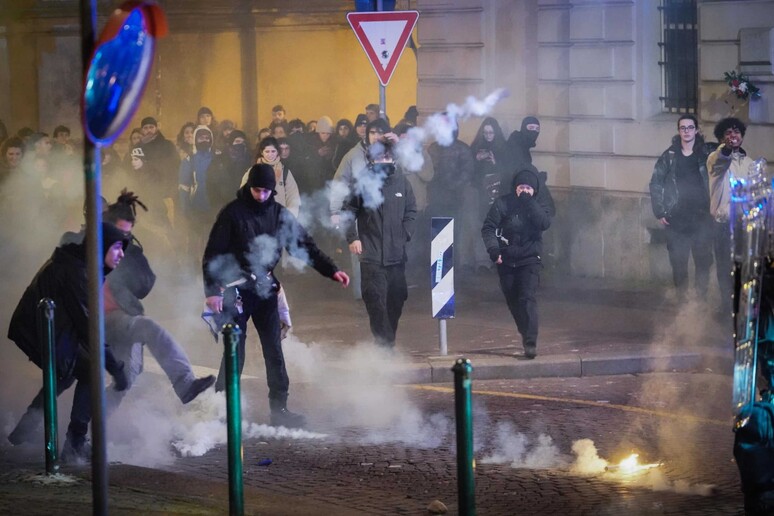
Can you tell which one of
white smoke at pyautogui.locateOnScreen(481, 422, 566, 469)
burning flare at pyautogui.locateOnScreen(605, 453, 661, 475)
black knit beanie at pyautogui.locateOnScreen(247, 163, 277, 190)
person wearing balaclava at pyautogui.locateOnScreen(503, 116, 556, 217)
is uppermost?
person wearing balaclava at pyautogui.locateOnScreen(503, 116, 556, 217)

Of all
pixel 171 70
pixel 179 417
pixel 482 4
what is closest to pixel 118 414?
pixel 179 417

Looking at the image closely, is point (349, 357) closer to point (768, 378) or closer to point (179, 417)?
point (179, 417)

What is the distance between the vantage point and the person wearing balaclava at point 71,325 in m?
9.27

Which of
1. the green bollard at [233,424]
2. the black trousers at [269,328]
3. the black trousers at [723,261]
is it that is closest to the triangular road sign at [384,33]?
the black trousers at [723,261]

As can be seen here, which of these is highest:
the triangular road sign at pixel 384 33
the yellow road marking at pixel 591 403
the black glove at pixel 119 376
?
the triangular road sign at pixel 384 33

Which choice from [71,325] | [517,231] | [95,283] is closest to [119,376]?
[71,325]

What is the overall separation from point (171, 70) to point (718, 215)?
15019 millimetres

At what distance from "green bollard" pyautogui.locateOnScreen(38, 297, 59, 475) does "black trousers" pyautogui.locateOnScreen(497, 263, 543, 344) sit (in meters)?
4.82

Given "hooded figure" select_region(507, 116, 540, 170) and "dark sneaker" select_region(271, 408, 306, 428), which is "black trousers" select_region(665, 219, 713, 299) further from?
"dark sneaker" select_region(271, 408, 306, 428)

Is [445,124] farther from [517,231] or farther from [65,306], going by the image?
[65,306]

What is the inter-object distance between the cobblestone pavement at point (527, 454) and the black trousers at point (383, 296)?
1012 mm

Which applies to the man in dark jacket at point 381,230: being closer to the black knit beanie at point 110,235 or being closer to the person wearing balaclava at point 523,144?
the black knit beanie at point 110,235

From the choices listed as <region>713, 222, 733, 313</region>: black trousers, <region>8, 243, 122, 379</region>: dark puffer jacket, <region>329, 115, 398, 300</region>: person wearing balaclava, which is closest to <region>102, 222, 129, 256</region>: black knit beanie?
<region>8, 243, 122, 379</region>: dark puffer jacket

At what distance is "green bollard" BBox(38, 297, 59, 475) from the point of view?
884 cm
